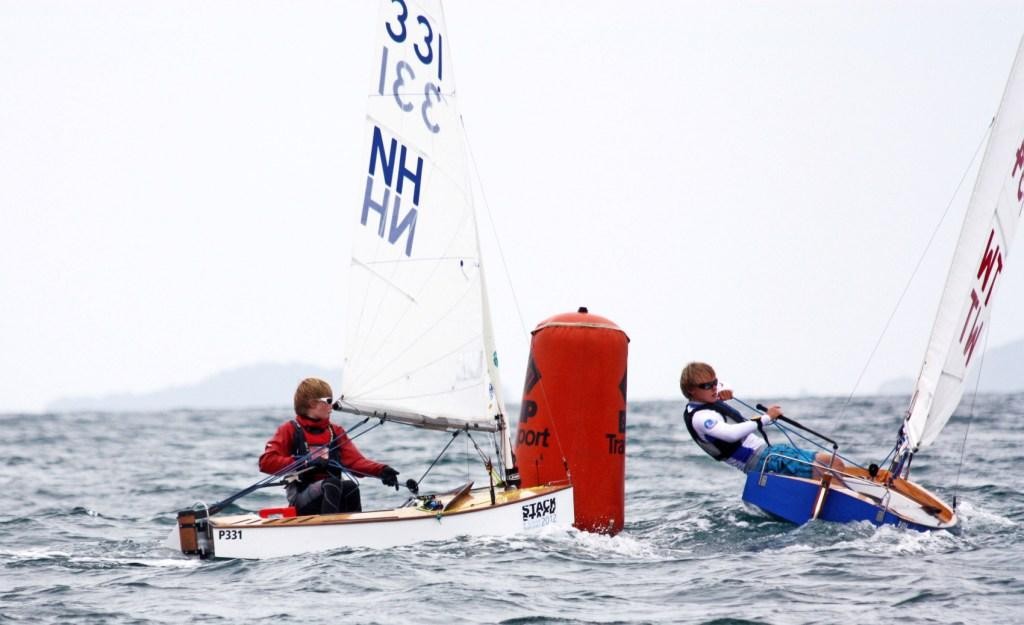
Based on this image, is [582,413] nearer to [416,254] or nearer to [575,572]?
[575,572]

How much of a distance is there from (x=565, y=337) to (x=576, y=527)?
122 centimetres

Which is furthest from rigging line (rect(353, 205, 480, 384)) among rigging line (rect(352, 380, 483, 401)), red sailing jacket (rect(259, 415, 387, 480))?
red sailing jacket (rect(259, 415, 387, 480))

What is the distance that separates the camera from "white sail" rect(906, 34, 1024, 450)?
8617mm

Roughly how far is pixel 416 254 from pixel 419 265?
8 cm

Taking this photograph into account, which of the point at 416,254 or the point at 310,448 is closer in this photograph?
the point at 310,448

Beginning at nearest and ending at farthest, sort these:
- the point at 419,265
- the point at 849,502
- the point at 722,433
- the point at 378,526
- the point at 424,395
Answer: the point at 378,526, the point at 849,502, the point at 722,433, the point at 424,395, the point at 419,265

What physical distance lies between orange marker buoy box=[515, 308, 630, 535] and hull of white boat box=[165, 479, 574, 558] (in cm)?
36

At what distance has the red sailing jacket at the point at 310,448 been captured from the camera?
8016mm

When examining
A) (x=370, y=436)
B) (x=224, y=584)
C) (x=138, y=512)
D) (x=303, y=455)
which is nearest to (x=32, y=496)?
(x=138, y=512)

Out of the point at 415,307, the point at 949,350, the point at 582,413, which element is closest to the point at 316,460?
the point at 415,307

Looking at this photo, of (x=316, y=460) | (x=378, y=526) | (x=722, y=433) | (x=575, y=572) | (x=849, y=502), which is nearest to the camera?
(x=575, y=572)

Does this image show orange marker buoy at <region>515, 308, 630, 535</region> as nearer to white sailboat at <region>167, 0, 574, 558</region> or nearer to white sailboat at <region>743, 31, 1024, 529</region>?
white sailboat at <region>167, 0, 574, 558</region>

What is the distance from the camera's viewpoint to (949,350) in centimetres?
877

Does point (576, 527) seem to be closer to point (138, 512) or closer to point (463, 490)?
point (463, 490)
